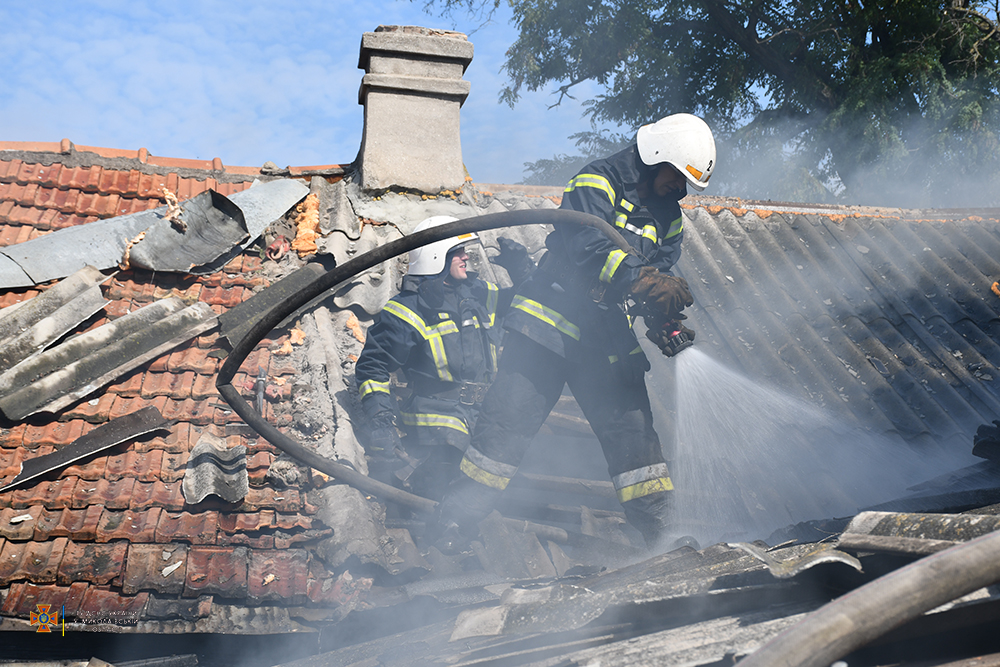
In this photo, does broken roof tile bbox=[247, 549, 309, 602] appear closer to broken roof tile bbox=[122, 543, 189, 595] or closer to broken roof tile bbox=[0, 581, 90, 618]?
broken roof tile bbox=[122, 543, 189, 595]

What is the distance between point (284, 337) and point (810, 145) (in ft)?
53.2

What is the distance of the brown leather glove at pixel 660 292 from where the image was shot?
320cm

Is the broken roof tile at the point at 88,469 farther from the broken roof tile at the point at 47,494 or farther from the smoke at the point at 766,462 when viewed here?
the smoke at the point at 766,462

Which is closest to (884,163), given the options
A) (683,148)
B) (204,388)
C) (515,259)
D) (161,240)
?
(515,259)

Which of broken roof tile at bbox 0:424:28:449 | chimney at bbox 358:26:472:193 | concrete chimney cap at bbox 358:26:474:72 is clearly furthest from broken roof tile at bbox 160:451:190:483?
concrete chimney cap at bbox 358:26:474:72

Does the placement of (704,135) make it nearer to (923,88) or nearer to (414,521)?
(414,521)

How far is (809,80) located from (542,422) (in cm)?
1619

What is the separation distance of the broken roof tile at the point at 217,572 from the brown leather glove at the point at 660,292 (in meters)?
2.39

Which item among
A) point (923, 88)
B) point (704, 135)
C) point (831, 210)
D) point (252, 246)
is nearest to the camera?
point (704, 135)

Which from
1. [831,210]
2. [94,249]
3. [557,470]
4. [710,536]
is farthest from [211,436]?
[831,210]

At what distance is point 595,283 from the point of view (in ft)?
11.3

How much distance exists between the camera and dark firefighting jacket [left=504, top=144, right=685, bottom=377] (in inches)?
139

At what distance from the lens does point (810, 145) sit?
16797 mm

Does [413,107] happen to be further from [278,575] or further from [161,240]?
[278,575]
